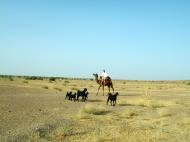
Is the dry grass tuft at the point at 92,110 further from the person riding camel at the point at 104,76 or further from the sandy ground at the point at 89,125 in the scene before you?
the person riding camel at the point at 104,76

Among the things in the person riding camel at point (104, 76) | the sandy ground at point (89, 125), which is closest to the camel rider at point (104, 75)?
the person riding camel at point (104, 76)

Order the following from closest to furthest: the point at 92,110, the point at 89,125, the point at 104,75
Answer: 1. the point at 89,125
2. the point at 92,110
3. the point at 104,75

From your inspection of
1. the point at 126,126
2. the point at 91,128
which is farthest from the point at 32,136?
the point at 126,126

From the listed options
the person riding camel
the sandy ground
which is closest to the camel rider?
the person riding camel

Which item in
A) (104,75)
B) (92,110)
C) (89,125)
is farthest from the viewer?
(104,75)

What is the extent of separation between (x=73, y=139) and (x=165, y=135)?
145 inches

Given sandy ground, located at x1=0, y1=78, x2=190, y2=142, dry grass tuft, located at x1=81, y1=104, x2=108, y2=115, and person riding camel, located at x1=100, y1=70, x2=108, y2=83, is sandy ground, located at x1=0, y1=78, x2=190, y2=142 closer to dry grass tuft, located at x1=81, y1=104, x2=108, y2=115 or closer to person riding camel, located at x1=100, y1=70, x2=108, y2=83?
dry grass tuft, located at x1=81, y1=104, x2=108, y2=115

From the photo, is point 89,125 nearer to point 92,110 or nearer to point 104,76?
point 92,110

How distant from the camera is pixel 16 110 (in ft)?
77.2

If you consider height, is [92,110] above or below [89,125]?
above

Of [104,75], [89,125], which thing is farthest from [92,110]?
[104,75]

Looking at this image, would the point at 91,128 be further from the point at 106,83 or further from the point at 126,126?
the point at 106,83

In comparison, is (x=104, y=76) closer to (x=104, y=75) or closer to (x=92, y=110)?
(x=104, y=75)

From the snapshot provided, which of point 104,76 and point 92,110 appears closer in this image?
point 92,110
